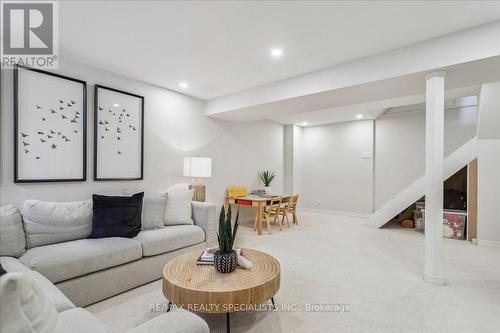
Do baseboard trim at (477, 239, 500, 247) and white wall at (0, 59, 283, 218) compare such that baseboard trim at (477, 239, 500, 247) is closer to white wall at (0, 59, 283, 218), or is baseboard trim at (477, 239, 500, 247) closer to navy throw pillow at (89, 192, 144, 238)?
white wall at (0, 59, 283, 218)

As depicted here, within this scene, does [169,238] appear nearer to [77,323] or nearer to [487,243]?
[77,323]

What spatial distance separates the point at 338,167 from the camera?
703 cm

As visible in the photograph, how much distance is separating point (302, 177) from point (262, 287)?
20.0 feet

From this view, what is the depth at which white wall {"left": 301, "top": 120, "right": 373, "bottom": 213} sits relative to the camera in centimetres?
658

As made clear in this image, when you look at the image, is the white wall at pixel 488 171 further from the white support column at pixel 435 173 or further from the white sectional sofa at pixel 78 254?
the white sectional sofa at pixel 78 254

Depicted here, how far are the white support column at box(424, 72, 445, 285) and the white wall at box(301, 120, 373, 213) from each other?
12.5 ft

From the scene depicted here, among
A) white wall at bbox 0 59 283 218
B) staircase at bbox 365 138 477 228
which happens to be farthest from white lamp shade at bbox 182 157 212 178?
staircase at bbox 365 138 477 228

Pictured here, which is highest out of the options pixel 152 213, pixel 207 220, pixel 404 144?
pixel 404 144

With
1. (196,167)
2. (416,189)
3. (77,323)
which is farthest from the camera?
(416,189)

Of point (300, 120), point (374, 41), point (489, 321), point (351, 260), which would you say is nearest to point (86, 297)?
point (351, 260)

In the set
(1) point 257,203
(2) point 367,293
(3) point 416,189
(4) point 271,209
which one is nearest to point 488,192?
(3) point 416,189

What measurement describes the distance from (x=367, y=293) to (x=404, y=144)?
465 cm

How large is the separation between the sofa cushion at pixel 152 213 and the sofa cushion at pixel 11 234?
115 centimetres
